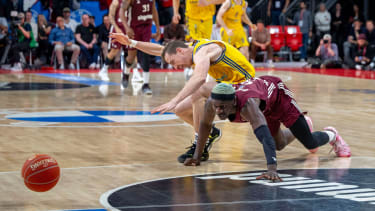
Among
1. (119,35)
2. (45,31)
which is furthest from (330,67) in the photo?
(119,35)

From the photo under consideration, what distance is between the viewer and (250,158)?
5.71 meters

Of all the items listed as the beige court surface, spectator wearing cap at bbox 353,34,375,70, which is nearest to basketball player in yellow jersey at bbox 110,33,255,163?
the beige court surface

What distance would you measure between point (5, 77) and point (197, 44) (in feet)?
33.7

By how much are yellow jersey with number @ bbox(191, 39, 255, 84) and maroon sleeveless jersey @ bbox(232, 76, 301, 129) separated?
294 mm

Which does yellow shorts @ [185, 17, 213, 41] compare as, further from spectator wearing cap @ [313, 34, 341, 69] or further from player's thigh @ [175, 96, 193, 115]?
spectator wearing cap @ [313, 34, 341, 69]

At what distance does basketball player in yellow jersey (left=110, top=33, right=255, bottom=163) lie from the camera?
500cm

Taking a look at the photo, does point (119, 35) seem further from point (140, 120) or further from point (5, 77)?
point (5, 77)

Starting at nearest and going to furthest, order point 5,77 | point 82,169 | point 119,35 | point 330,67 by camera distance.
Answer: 1. point 82,169
2. point 119,35
3. point 5,77
4. point 330,67

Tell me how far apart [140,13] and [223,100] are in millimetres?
6897

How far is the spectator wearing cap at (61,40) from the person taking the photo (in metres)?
17.6

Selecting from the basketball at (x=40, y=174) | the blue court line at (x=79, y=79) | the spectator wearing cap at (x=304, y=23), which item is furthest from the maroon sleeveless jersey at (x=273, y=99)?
the spectator wearing cap at (x=304, y=23)

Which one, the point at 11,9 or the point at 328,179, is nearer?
the point at 328,179

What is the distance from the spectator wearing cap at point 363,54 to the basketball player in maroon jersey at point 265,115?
13414mm

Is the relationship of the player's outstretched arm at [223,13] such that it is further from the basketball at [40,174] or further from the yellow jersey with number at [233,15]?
the basketball at [40,174]
